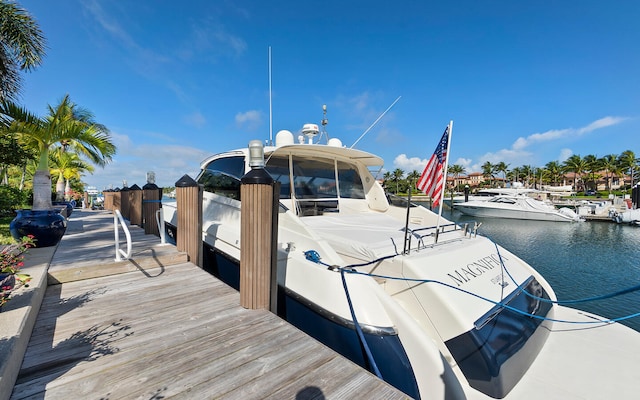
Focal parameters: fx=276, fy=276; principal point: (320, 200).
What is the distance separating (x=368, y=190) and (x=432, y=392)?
4753 millimetres

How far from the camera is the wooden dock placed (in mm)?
1676

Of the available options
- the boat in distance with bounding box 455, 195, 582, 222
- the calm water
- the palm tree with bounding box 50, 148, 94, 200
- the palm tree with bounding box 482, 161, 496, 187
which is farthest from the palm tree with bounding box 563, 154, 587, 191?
the palm tree with bounding box 50, 148, 94, 200

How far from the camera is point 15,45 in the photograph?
7.10 metres

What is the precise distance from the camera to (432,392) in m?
2.54

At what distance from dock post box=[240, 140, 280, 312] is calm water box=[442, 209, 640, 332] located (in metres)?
7.90

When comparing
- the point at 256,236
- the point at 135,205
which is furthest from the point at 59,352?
the point at 135,205

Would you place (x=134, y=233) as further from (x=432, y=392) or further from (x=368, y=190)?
(x=432, y=392)

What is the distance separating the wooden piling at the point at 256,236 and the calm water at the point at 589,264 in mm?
7909

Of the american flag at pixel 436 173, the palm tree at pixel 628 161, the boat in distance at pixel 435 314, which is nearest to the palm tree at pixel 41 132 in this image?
the boat in distance at pixel 435 314

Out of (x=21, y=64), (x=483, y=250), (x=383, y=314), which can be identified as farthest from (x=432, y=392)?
(x=21, y=64)

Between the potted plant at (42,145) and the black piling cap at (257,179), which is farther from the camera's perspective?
the potted plant at (42,145)

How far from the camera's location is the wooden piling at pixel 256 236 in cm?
266

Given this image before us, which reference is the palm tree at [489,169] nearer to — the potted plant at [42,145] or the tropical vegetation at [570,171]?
the tropical vegetation at [570,171]

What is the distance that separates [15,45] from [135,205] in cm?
491
